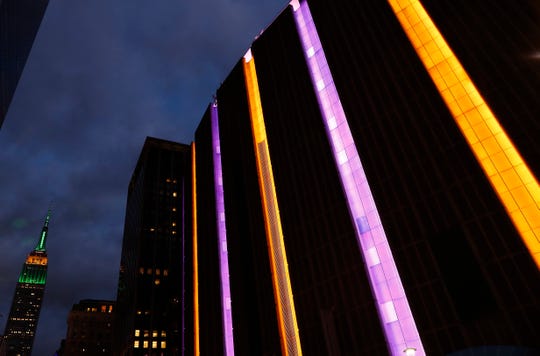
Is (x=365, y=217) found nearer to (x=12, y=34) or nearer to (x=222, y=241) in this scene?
(x=222, y=241)

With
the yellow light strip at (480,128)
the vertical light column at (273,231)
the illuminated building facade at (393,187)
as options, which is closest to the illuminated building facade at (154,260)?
the vertical light column at (273,231)

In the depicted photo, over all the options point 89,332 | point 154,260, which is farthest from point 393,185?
point 89,332

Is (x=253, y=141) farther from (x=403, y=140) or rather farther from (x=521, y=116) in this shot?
(x=521, y=116)

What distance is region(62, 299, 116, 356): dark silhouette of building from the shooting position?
442 feet

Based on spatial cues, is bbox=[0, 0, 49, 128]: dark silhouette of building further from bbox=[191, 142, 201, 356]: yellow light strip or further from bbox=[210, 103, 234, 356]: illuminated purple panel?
bbox=[191, 142, 201, 356]: yellow light strip

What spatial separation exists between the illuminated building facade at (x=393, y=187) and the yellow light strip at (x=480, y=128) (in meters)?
0.09

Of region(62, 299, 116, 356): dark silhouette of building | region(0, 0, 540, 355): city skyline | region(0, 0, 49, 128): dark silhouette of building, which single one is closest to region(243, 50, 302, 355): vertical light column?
region(0, 0, 540, 355): city skyline

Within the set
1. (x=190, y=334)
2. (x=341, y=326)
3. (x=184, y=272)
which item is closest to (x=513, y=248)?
(x=341, y=326)

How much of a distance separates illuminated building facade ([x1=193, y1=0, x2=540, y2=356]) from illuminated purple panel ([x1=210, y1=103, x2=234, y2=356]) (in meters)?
0.79

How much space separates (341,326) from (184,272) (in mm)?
39471

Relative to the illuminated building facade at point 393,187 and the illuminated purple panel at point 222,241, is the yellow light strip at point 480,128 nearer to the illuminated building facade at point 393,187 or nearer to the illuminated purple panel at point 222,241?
the illuminated building facade at point 393,187

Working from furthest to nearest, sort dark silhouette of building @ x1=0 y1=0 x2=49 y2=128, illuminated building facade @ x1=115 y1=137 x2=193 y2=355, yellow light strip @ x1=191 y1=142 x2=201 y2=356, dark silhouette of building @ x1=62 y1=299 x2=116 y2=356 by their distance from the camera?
dark silhouette of building @ x1=62 y1=299 x2=116 y2=356
illuminated building facade @ x1=115 y1=137 x2=193 y2=355
yellow light strip @ x1=191 y1=142 x2=201 y2=356
dark silhouette of building @ x1=0 y1=0 x2=49 y2=128

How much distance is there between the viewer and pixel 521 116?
904 inches

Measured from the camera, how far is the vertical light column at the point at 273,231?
3322 centimetres
